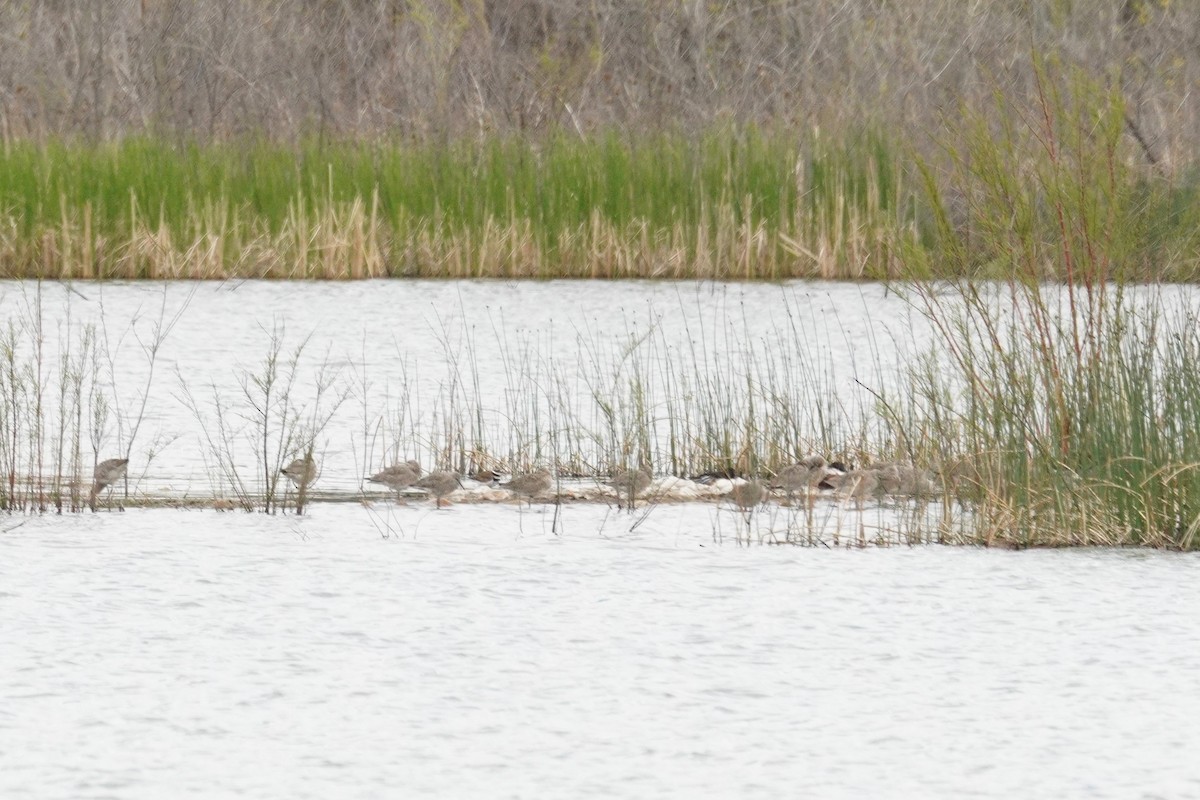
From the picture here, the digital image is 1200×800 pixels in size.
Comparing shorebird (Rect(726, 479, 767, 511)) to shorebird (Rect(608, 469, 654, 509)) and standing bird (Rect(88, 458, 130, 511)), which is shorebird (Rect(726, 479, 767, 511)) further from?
standing bird (Rect(88, 458, 130, 511))

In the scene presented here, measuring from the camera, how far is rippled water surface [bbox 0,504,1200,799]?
3617 mm

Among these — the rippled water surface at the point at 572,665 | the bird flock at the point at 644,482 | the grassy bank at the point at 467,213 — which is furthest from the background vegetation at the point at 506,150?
the rippled water surface at the point at 572,665

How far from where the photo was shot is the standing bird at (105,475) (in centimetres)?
629

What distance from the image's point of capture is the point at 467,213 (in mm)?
13500

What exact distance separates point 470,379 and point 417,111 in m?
6.26

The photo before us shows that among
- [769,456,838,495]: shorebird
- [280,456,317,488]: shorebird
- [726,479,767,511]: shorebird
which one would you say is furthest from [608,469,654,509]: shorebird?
[280,456,317,488]: shorebird

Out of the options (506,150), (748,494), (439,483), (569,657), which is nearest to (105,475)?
(439,483)

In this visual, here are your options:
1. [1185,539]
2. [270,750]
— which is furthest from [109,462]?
[1185,539]

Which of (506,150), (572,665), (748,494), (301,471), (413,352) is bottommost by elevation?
(572,665)

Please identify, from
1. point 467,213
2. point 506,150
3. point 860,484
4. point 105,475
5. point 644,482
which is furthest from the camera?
point 506,150

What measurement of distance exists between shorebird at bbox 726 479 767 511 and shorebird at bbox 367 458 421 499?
1.13 meters

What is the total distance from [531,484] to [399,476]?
1.51 ft

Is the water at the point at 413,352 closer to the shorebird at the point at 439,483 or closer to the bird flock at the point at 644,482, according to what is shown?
the bird flock at the point at 644,482

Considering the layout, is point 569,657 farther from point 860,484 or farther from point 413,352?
point 413,352
